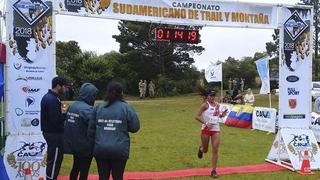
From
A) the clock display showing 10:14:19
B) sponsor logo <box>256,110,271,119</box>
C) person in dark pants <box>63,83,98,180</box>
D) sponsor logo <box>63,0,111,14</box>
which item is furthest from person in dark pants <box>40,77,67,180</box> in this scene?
sponsor logo <box>256,110,271,119</box>

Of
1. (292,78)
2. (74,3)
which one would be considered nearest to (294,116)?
(292,78)

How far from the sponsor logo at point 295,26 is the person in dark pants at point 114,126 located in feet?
19.4

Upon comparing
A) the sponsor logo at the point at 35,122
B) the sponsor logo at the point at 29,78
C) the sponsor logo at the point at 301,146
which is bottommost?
the sponsor logo at the point at 301,146

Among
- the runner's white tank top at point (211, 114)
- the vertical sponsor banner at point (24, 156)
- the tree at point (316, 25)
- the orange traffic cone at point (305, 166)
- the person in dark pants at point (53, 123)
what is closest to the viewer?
the person in dark pants at point (53, 123)

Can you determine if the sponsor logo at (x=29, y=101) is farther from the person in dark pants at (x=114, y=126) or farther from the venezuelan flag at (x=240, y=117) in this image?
the venezuelan flag at (x=240, y=117)

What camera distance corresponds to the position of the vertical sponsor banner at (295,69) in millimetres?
11172

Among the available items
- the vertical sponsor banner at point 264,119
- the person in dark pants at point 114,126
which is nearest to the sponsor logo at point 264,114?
the vertical sponsor banner at point 264,119

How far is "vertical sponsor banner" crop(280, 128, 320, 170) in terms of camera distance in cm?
1093

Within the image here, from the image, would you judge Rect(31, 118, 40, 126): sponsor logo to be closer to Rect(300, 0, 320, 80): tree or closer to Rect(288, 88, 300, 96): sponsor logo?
Rect(288, 88, 300, 96): sponsor logo

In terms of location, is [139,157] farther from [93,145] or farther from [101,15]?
[93,145]

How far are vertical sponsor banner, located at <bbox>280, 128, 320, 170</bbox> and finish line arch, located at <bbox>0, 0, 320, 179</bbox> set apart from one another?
2 centimetres

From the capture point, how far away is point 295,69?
443 inches

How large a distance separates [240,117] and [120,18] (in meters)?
11.6

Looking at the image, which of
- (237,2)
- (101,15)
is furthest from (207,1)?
(101,15)
